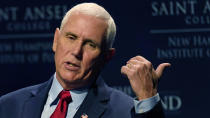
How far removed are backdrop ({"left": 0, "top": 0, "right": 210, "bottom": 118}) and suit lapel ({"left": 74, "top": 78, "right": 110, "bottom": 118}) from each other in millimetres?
1305

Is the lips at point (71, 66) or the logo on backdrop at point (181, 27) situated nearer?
the lips at point (71, 66)

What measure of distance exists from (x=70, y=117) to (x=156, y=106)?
1.24 feet

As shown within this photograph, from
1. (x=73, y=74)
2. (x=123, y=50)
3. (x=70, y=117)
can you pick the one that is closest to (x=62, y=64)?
(x=73, y=74)

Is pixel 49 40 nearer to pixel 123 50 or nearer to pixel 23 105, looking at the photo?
pixel 123 50

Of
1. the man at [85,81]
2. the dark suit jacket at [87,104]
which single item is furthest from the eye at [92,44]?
the dark suit jacket at [87,104]

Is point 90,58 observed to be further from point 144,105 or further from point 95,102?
point 144,105

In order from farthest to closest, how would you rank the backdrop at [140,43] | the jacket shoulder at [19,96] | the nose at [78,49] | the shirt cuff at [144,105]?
the backdrop at [140,43]
the jacket shoulder at [19,96]
the nose at [78,49]
the shirt cuff at [144,105]

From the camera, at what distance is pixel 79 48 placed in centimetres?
188

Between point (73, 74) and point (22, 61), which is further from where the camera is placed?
point (22, 61)

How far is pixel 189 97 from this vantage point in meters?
3.33

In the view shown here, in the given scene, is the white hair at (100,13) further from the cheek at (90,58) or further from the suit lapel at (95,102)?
the suit lapel at (95,102)

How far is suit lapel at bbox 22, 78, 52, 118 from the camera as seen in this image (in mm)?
1957

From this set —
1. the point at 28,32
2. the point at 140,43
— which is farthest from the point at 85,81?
the point at 28,32

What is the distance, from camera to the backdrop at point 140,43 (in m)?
3.32
